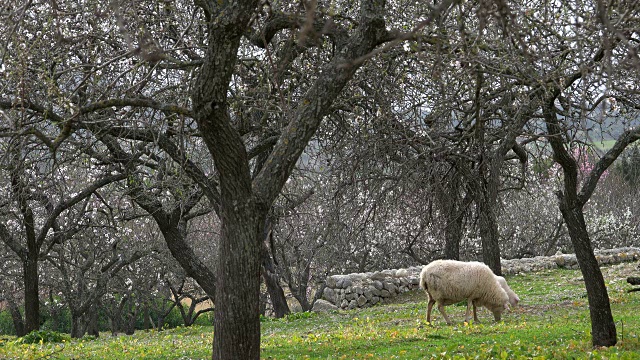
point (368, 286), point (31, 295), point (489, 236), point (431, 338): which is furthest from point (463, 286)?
point (31, 295)

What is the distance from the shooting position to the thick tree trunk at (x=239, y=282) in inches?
307

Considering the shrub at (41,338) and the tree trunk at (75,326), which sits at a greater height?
the tree trunk at (75,326)

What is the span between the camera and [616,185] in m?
38.2

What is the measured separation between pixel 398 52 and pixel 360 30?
5.51 feet

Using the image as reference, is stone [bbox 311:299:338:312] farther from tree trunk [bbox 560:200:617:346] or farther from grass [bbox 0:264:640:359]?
tree trunk [bbox 560:200:617:346]

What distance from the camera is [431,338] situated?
11.2m

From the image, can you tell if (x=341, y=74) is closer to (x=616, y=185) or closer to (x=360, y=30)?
(x=360, y=30)

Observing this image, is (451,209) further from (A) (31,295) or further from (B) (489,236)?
(A) (31,295)

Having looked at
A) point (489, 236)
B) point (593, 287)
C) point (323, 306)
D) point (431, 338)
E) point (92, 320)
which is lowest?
point (431, 338)

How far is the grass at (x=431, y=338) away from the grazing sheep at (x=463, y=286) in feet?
1.23

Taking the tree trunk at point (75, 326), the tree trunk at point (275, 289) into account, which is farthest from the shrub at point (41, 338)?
the tree trunk at point (75, 326)

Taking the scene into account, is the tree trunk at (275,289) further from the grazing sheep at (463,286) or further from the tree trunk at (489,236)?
the grazing sheep at (463,286)

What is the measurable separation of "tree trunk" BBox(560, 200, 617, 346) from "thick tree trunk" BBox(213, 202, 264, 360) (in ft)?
13.3

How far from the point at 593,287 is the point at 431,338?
9.49 feet
